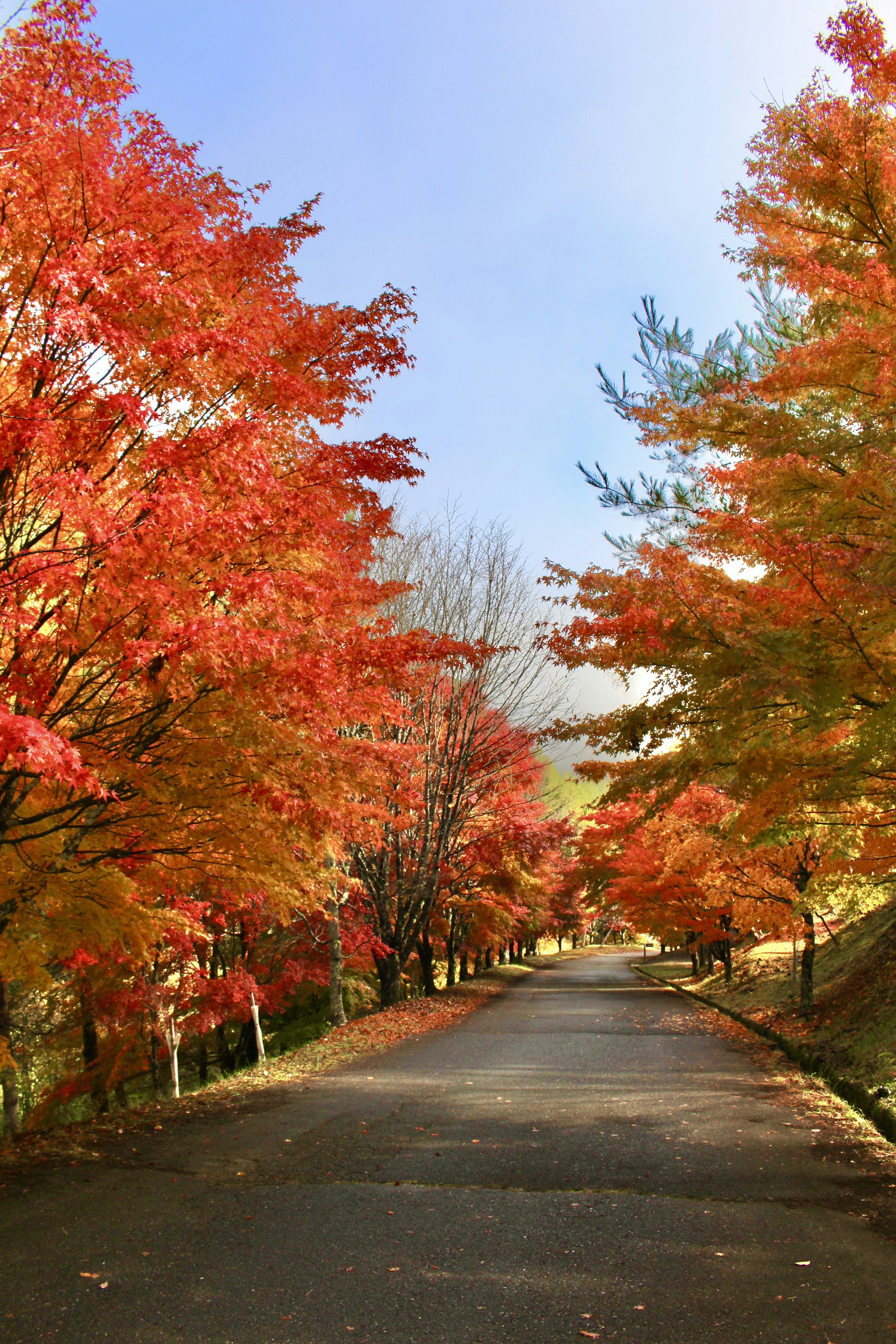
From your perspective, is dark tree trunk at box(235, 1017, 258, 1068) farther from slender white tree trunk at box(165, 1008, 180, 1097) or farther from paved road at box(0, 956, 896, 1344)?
paved road at box(0, 956, 896, 1344)

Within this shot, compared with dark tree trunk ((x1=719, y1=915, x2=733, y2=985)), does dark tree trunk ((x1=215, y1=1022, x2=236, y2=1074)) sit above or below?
below

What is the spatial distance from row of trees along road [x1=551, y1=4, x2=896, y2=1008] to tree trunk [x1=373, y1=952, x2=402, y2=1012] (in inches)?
467

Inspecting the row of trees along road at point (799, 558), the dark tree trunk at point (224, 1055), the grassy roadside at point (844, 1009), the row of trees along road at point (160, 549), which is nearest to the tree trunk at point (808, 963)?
the grassy roadside at point (844, 1009)

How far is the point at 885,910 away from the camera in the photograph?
1551cm

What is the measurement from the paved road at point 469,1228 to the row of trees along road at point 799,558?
2.79 metres

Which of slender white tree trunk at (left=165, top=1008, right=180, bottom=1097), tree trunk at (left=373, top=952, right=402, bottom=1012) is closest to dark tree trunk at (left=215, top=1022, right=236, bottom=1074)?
slender white tree trunk at (left=165, top=1008, right=180, bottom=1097)

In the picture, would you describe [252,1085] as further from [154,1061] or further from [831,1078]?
[154,1061]

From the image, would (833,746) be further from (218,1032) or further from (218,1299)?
(218,1032)

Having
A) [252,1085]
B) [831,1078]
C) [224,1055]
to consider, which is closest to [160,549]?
[252,1085]

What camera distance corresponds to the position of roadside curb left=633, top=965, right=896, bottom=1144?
695cm

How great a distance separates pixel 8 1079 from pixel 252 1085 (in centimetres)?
804

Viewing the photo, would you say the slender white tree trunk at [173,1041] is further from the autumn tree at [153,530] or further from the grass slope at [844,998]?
the grass slope at [844,998]

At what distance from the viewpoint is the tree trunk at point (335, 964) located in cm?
1495

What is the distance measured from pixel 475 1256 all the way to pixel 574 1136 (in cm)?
279
